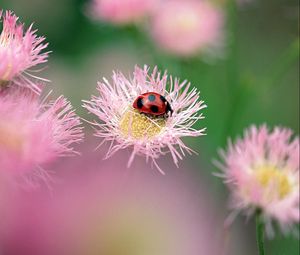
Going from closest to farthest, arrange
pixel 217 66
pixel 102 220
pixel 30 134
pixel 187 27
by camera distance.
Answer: pixel 102 220 → pixel 30 134 → pixel 187 27 → pixel 217 66

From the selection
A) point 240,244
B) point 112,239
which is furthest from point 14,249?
point 240,244

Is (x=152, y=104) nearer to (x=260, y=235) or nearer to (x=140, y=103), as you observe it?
(x=140, y=103)

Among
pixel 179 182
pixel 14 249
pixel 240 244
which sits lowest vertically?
pixel 14 249

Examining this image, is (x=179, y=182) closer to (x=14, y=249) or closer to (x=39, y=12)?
(x=14, y=249)

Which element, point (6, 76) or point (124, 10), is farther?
point (124, 10)

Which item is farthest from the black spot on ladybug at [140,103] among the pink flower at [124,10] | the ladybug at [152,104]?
the pink flower at [124,10]

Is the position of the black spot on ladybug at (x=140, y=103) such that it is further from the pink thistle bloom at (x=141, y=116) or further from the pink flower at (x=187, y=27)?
the pink flower at (x=187, y=27)

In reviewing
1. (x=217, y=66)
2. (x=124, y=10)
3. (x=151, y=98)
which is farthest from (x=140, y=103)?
(x=217, y=66)
